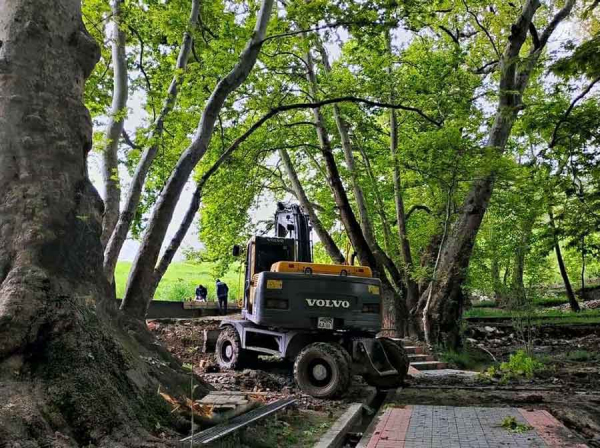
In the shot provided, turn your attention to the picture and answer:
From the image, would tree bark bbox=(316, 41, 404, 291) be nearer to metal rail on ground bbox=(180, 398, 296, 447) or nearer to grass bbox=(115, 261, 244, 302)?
metal rail on ground bbox=(180, 398, 296, 447)

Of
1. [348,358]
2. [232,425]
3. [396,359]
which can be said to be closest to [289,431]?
[232,425]

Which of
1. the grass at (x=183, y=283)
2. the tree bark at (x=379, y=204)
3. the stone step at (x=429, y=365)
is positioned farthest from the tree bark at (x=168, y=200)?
the grass at (x=183, y=283)

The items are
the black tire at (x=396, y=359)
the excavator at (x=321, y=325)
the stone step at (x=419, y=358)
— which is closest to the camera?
the excavator at (x=321, y=325)

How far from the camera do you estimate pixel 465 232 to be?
1547 cm

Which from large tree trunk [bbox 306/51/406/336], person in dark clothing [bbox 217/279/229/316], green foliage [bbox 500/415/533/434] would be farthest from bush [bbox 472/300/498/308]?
green foliage [bbox 500/415/533/434]

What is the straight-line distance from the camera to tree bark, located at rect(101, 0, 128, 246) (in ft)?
31.0

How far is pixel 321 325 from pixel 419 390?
252cm

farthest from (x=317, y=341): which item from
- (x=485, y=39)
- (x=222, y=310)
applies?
(x=485, y=39)

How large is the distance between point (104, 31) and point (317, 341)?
7.62 metres

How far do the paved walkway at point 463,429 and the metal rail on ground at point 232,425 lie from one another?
1361mm

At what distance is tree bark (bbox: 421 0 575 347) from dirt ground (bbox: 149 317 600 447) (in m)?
1.62

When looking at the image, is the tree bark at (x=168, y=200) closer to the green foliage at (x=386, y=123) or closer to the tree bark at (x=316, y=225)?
the green foliage at (x=386, y=123)

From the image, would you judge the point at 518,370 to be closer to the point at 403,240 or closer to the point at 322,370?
the point at 322,370

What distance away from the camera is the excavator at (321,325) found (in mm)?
10016
